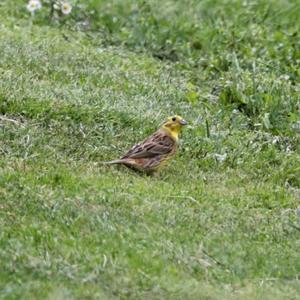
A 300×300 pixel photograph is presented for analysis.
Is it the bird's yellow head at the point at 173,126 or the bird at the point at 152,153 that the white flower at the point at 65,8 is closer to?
the bird's yellow head at the point at 173,126

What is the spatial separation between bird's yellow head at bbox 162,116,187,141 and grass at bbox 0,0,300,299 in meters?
0.28

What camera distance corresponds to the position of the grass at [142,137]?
7223mm

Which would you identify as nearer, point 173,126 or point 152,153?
point 152,153

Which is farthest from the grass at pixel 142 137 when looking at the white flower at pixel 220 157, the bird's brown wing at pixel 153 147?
the bird's brown wing at pixel 153 147

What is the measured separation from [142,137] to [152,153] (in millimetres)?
820

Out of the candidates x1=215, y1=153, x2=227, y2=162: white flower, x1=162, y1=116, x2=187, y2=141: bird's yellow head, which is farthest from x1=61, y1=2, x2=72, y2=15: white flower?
x1=215, y1=153, x2=227, y2=162: white flower

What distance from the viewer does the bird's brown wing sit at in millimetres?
9328

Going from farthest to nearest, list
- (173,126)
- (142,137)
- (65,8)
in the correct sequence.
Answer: (65,8) → (142,137) → (173,126)

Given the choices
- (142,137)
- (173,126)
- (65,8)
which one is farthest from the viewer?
(65,8)

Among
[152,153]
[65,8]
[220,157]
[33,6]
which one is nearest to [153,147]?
[152,153]

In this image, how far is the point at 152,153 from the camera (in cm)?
932

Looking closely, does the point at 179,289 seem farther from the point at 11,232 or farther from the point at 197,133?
the point at 197,133

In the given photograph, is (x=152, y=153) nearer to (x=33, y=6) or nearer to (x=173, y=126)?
(x=173, y=126)

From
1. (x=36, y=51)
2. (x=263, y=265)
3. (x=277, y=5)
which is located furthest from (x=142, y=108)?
(x=277, y=5)
